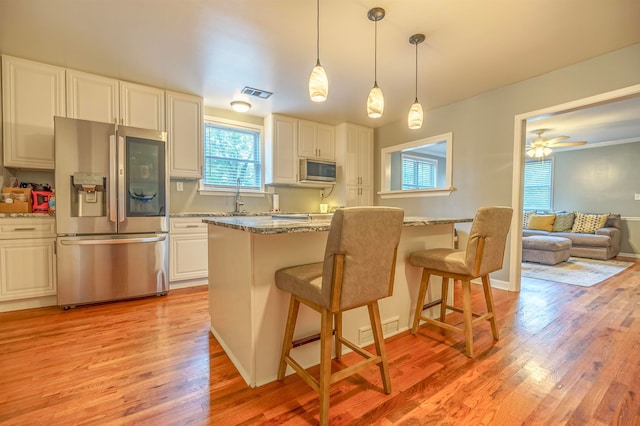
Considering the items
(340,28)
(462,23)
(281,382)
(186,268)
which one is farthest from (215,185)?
(462,23)

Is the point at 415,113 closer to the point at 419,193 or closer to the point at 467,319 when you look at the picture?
the point at 467,319

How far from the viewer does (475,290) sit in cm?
325

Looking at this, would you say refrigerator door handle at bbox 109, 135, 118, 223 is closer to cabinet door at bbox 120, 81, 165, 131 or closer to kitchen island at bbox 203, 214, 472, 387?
cabinet door at bbox 120, 81, 165, 131

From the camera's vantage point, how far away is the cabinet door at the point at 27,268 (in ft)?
8.35

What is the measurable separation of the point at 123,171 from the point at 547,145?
6213 mm

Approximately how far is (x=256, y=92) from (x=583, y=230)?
21.3 feet

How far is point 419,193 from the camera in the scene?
432 centimetres

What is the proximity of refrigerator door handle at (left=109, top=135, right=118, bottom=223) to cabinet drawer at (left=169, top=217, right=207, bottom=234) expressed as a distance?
599 millimetres

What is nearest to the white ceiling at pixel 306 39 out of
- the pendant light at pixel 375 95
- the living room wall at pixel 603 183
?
the pendant light at pixel 375 95

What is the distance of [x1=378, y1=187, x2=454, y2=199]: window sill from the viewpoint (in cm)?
393

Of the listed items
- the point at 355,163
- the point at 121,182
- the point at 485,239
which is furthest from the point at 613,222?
the point at 121,182

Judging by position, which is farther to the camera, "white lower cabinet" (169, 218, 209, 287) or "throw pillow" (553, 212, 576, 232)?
"throw pillow" (553, 212, 576, 232)

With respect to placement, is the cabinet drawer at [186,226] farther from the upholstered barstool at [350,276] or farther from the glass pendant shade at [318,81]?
the upholstered barstool at [350,276]

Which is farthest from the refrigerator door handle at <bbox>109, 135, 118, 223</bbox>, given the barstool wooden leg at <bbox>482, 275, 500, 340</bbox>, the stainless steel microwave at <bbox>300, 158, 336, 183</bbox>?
the barstool wooden leg at <bbox>482, 275, 500, 340</bbox>
